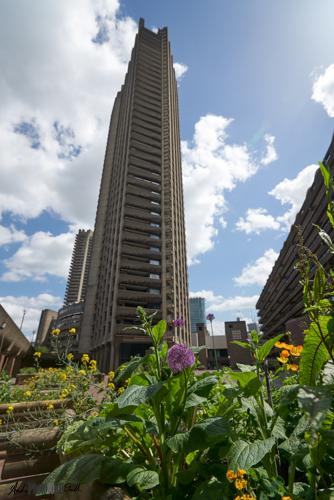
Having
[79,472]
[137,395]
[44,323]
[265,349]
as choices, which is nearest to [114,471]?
[79,472]

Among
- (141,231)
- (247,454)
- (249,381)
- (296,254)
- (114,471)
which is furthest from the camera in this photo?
(141,231)

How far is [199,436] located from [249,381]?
1.60ft

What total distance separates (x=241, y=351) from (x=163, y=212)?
115 ft

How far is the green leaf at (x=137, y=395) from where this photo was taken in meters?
1.30

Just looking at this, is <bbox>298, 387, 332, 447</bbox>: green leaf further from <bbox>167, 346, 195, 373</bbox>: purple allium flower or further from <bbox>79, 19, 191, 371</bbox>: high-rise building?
<bbox>79, 19, 191, 371</bbox>: high-rise building

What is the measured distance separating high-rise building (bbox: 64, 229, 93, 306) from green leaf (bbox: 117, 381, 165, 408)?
15158 centimetres

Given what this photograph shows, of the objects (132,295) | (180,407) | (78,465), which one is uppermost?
(132,295)

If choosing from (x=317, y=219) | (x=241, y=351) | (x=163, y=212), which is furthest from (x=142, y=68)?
(x=241, y=351)

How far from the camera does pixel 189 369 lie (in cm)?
185

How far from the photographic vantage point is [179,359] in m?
1.89

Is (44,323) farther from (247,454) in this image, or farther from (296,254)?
(247,454)

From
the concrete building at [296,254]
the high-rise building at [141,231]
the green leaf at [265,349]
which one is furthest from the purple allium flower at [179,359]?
the high-rise building at [141,231]

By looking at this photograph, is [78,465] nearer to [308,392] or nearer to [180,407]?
[180,407]

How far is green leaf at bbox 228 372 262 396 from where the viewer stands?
161 cm
